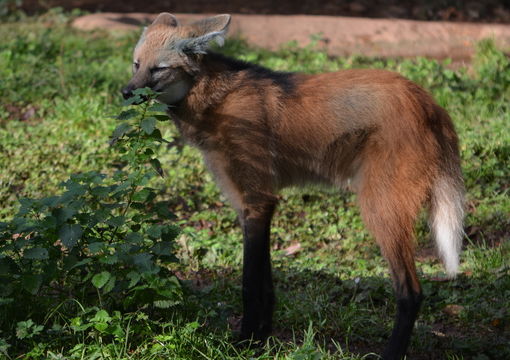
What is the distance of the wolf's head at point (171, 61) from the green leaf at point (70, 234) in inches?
35.0

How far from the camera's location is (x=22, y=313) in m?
3.20

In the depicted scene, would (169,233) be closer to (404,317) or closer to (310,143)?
(310,143)

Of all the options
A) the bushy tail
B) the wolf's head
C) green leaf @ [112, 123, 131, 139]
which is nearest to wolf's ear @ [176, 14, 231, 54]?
the wolf's head

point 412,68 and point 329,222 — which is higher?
point 412,68

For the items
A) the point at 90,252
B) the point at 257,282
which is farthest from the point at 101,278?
the point at 257,282

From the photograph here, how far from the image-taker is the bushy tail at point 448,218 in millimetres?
3488

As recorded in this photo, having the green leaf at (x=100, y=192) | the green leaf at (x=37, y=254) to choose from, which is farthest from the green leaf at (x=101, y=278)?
the green leaf at (x=100, y=192)

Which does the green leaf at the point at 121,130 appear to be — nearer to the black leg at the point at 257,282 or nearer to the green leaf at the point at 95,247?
the green leaf at the point at 95,247

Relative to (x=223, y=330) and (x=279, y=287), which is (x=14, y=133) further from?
(x=223, y=330)

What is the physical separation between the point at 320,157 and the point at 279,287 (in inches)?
35.5

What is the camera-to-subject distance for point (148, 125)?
3.18 meters

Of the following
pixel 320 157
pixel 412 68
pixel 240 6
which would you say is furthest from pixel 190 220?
pixel 240 6

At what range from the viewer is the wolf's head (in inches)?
147

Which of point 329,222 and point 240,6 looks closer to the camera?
point 329,222
